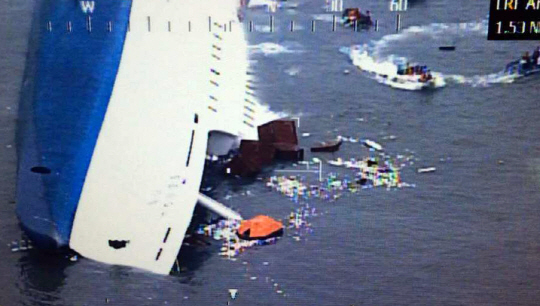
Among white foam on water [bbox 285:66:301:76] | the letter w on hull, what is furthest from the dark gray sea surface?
the letter w on hull

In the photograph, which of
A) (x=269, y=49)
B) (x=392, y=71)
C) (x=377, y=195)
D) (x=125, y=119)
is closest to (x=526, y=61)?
(x=392, y=71)

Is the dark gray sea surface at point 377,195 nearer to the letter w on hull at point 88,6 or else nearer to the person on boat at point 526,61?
the person on boat at point 526,61

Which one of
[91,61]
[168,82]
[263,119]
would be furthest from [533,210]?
[91,61]

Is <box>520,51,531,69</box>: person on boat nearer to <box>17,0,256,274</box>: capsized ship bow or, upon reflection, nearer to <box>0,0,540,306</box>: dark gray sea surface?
<box>0,0,540,306</box>: dark gray sea surface

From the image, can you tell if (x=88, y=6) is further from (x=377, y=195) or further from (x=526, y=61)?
(x=526, y=61)

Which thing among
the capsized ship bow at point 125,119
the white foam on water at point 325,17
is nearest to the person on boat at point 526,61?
the white foam on water at point 325,17

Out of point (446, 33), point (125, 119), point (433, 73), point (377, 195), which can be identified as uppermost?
point (446, 33)
